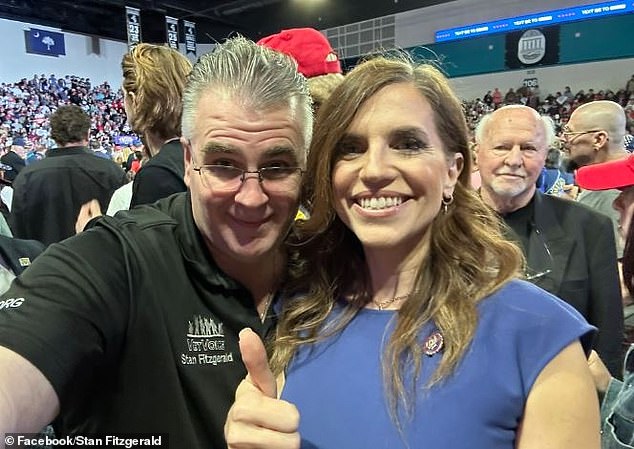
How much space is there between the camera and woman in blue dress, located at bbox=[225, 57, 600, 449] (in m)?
0.96

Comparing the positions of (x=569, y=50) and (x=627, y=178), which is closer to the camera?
(x=627, y=178)

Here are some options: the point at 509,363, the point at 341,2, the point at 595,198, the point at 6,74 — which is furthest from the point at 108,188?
the point at 341,2

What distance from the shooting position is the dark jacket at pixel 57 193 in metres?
3.41

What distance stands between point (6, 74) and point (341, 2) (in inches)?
299

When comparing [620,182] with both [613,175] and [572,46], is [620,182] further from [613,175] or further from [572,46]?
[572,46]

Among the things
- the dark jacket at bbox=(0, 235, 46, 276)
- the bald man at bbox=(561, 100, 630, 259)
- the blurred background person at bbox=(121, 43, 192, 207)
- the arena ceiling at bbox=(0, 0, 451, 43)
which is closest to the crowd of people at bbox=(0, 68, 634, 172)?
the arena ceiling at bbox=(0, 0, 451, 43)

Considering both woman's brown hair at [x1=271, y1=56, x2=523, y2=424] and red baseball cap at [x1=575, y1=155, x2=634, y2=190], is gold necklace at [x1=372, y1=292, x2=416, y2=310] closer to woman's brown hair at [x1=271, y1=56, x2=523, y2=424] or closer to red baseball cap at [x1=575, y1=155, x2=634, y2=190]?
woman's brown hair at [x1=271, y1=56, x2=523, y2=424]

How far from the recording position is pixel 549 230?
242 cm

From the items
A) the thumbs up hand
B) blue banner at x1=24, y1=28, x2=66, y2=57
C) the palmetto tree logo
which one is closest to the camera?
the thumbs up hand

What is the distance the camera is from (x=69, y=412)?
101 centimetres

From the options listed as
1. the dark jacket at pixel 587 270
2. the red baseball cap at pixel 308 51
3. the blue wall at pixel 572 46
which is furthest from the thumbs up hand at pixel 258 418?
the blue wall at pixel 572 46

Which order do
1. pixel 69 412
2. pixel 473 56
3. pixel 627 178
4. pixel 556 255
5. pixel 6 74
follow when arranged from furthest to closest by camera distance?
pixel 473 56
pixel 6 74
pixel 556 255
pixel 627 178
pixel 69 412

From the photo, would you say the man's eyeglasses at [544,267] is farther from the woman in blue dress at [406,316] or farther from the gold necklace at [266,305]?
the gold necklace at [266,305]

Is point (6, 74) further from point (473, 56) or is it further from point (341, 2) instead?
point (473, 56)
